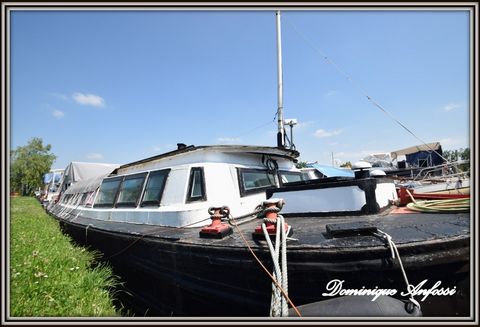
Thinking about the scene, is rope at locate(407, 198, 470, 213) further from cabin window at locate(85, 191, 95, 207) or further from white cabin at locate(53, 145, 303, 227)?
cabin window at locate(85, 191, 95, 207)

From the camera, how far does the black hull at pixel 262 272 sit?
7.01 ft

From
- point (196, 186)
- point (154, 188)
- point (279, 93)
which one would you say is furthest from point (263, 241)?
point (279, 93)

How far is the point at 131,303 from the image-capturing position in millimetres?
4340

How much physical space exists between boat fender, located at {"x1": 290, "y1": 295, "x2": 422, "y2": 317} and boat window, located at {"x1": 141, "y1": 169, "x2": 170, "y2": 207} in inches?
130

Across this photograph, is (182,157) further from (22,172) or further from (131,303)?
(22,172)

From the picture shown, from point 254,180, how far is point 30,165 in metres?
54.8

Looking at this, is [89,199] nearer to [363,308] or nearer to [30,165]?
[363,308]

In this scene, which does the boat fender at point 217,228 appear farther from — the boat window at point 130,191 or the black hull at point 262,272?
the boat window at point 130,191

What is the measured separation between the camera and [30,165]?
4578 centimetres

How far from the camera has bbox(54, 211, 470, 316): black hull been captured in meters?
2.14

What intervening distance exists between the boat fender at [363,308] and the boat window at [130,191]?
427 centimetres

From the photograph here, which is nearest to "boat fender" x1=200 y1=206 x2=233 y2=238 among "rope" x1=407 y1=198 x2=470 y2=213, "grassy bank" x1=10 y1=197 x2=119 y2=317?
"grassy bank" x1=10 y1=197 x2=119 y2=317

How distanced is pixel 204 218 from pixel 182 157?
120cm

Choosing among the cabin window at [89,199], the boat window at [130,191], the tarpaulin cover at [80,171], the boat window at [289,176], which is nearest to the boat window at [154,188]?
the boat window at [130,191]
